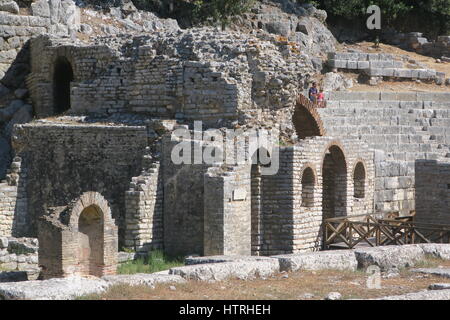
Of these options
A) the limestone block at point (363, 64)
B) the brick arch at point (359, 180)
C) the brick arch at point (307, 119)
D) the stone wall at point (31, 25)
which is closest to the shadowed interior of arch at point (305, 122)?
the brick arch at point (307, 119)

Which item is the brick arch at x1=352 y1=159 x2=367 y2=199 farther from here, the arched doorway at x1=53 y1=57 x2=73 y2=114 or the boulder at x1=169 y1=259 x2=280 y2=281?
the boulder at x1=169 y1=259 x2=280 y2=281

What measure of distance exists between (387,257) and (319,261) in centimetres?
111

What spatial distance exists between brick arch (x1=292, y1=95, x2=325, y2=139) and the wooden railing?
3269 mm

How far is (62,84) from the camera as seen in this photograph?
26672 mm

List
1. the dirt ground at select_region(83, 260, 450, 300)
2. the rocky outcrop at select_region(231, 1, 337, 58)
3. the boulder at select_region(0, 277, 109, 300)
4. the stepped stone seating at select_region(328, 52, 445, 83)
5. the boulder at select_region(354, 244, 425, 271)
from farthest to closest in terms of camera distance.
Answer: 1. the stepped stone seating at select_region(328, 52, 445, 83)
2. the rocky outcrop at select_region(231, 1, 337, 58)
3. the boulder at select_region(354, 244, 425, 271)
4. the dirt ground at select_region(83, 260, 450, 300)
5. the boulder at select_region(0, 277, 109, 300)

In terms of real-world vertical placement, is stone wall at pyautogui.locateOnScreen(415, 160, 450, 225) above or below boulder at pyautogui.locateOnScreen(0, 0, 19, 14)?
below

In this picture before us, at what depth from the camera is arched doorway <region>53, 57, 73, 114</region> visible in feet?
86.2

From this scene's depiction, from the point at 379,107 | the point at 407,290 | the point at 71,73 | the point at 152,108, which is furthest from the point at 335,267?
the point at 379,107

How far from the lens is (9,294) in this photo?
41.4ft

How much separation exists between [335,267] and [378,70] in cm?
2430

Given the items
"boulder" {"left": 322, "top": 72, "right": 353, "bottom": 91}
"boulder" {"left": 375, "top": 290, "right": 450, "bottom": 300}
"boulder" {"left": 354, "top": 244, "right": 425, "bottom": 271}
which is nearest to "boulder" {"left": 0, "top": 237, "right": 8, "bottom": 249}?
"boulder" {"left": 354, "top": 244, "right": 425, "bottom": 271}

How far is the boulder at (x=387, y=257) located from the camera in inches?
638

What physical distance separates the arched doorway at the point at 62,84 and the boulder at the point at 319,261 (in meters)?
12.0

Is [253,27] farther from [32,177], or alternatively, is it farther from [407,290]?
[407,290]
